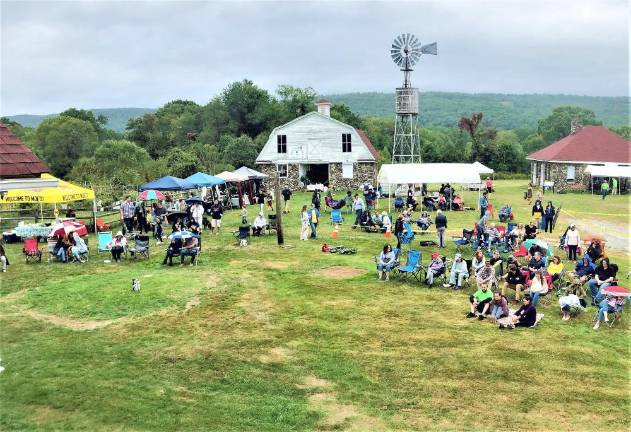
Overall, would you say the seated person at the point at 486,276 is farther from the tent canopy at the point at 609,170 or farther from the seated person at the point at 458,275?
the tent canopy at the point at 609,170

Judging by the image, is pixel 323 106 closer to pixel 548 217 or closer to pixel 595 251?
A: pixel 548 217

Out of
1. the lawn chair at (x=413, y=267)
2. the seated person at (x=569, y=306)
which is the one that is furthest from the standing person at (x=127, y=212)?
the seated person at (x=569, y=306)

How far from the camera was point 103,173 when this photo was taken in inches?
1799

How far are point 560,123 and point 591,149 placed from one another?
3278 inches

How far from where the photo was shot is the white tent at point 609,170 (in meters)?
39.6

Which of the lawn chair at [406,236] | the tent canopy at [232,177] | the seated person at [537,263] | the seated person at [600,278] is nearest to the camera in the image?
the seated person at [600,278]

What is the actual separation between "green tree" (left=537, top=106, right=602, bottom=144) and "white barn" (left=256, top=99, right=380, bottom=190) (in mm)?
78270

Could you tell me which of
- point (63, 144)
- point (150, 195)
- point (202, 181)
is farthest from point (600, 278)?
point (63, 144)

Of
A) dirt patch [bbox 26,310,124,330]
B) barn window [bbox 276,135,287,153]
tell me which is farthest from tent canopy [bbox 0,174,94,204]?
barn window [bbox 276,135,287,153]

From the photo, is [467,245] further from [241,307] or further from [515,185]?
[515,185]

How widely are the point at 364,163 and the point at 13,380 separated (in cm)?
3575

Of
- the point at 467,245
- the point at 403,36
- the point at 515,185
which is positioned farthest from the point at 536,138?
the point at 467,245

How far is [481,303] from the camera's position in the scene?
1384cm

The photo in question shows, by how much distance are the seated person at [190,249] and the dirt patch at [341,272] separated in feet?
13.1
